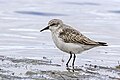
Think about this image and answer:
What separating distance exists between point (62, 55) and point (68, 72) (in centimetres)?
302

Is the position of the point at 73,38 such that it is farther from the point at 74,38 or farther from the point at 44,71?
the point at 44,71

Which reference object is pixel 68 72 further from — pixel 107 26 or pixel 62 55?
pixel 107 26

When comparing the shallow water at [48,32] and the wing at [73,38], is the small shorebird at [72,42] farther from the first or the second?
the shallow water at [48,32]

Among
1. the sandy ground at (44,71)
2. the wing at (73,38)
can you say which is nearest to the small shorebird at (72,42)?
the wing at (73,38)

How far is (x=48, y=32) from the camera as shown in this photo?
20031 mm

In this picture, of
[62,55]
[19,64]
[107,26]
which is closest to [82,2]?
[107,26]

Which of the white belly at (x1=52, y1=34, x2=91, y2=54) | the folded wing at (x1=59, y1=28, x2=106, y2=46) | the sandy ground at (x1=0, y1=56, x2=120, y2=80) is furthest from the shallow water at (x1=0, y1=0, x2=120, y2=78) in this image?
the folded wing at (x1=59, y1=28, x2=106, y2=46)

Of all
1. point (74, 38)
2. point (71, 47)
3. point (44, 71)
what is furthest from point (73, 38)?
point (44, 71)

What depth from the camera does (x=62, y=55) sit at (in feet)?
49.9

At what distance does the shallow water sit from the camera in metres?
14.9

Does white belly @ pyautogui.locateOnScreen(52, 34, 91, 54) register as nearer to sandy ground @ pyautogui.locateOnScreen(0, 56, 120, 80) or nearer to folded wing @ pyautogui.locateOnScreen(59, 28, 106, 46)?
folded wing @ pyautogui.locateOnScreen(59, 28, 106, 46)

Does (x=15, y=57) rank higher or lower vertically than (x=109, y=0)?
lower

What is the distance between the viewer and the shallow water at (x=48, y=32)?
14.9m

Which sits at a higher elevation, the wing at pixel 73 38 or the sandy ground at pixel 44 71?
the wing at pixel 73 38
